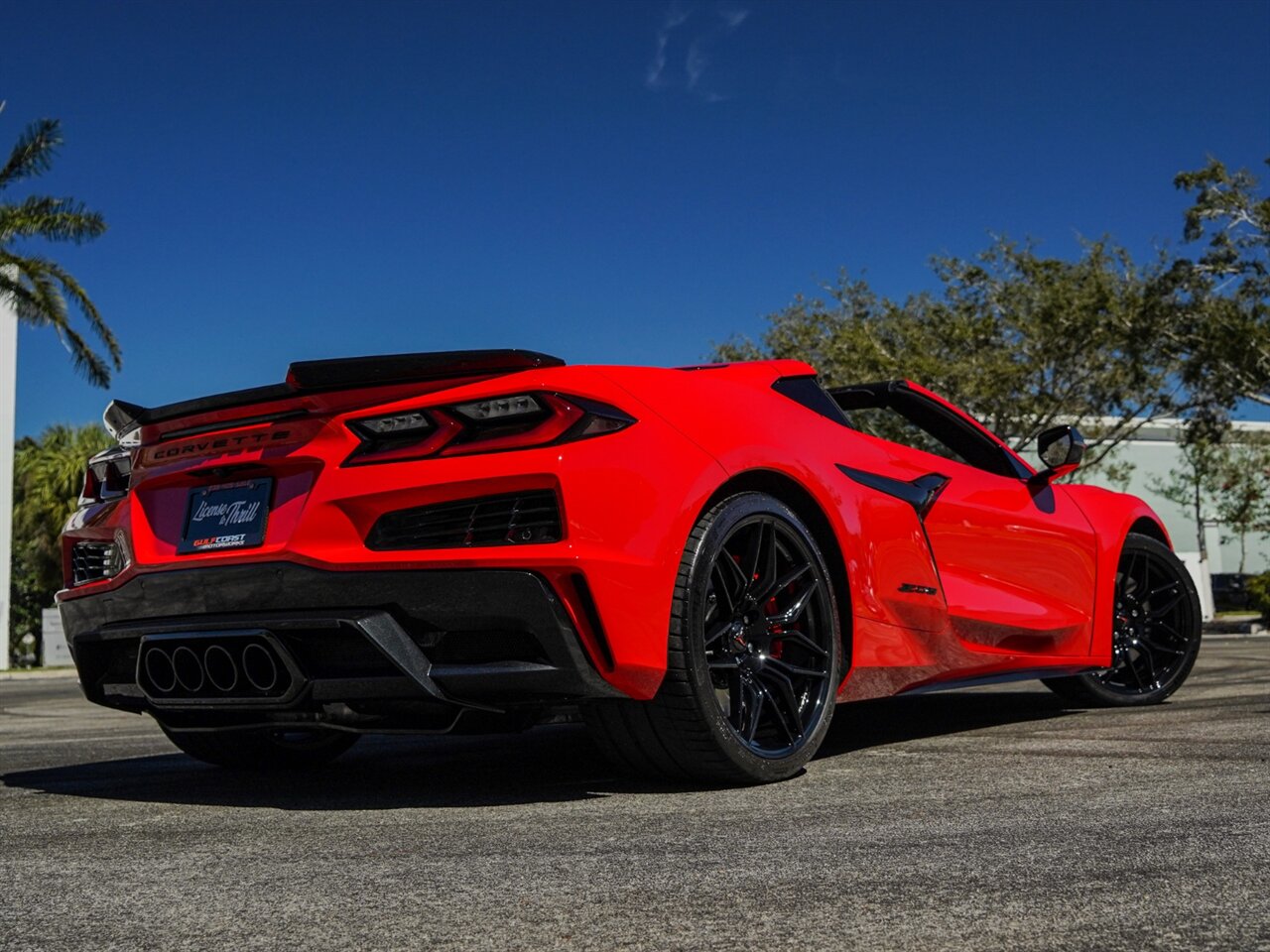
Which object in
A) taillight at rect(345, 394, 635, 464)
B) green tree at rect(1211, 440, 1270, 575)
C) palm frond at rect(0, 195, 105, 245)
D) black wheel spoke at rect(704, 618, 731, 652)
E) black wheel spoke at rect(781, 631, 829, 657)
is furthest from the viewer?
green tree at rect(1211, 440, 1270, 575)

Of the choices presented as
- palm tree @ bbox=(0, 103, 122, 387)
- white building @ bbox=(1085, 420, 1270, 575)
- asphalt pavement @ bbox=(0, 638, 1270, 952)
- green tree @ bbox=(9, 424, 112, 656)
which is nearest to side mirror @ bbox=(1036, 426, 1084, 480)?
asphalt pavement @ bbox=(0, 638, 1270, 952)

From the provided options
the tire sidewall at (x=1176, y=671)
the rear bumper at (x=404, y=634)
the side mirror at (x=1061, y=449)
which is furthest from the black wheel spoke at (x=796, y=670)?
the tire sidewall at (x=1176, y=671)

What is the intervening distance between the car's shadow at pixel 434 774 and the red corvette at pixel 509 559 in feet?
0.81

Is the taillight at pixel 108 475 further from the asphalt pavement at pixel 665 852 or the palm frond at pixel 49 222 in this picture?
the palm frond at pixel 49 222

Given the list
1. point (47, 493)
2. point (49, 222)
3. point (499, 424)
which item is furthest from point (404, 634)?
point (47, 493)

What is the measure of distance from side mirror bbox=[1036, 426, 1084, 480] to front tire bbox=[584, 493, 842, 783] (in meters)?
1.93

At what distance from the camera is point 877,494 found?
4.27 metres

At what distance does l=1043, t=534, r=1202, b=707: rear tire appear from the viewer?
5.93m

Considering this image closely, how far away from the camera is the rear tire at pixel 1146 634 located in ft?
19.5

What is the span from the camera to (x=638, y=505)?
A: 3359mm

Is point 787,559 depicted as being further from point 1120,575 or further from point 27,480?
point 27,480

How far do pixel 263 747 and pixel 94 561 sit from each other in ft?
3.22

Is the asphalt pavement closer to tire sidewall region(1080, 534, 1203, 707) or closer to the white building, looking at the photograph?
tire sidewall region(1080, 534, 1203, 707)

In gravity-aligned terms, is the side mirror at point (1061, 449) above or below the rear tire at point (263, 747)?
above
